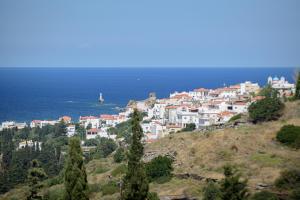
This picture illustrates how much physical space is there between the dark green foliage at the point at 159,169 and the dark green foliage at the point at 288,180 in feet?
23.2

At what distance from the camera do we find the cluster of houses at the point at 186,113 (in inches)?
2689

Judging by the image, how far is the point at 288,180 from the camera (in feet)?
66.6

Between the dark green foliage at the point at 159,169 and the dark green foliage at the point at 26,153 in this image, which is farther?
the dark green foliage at the point at 26,153

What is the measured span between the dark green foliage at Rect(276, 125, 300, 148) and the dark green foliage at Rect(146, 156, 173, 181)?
7588 millimetres

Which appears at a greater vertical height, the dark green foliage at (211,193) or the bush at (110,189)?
the dark green foliage at (211,193)

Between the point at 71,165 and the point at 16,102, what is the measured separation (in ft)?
474

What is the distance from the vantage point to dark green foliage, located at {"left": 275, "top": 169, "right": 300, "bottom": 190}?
65.7 ft

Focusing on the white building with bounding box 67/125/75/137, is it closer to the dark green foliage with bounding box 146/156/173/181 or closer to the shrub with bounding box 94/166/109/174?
the shrub with bounding box 94/166/109/174

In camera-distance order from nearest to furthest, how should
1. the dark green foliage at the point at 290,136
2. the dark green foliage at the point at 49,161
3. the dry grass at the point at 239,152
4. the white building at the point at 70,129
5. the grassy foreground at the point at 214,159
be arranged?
the grassy foreground at the point at 214,159, the dry grass at the point at 239,152, the dark green foliage at the point at 290,136, the dark green foliage at the point at 49,161, the white building at the point at 70,129

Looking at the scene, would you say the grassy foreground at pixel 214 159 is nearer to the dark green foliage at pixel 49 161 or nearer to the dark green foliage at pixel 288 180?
the dark green foliage at pixel 288 180

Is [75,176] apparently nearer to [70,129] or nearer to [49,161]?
[49,161]

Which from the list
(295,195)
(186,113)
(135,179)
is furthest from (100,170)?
(186,113)

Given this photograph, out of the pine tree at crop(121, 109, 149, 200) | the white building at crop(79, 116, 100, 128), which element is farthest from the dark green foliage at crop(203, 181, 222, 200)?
the white building at crop(79, 116, 100, 128)

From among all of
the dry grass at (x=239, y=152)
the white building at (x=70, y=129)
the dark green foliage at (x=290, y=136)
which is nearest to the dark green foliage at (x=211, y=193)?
the dry grass at (x=239, y=152)
